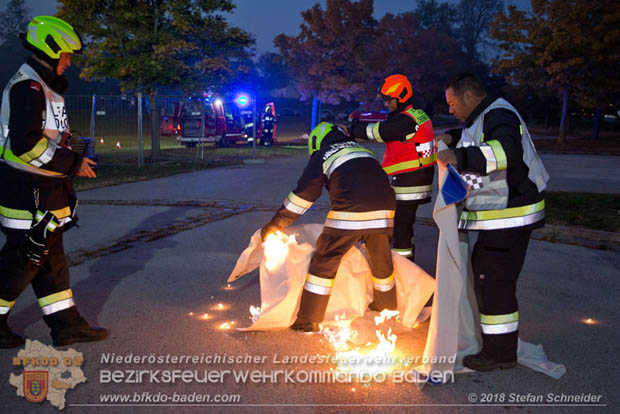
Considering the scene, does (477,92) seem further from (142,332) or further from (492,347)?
(142,332)

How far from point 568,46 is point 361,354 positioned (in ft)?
89.9

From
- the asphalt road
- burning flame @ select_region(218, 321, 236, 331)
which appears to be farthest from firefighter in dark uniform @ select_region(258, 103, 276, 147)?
burning flame @ select_region(218, 321, 236, 331)

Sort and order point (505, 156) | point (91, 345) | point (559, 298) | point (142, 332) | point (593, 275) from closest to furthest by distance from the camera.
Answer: point (505, 156) < point (91, 345) < point (142, 332) < point (559, 298) < point (593, 275)

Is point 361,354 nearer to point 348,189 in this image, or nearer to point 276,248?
point 276,248

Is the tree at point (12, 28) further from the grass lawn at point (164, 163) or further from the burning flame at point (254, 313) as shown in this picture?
the burning flame at point (254, 313)

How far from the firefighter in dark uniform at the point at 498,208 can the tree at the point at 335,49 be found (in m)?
28.9

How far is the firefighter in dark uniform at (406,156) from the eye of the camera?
4871mm

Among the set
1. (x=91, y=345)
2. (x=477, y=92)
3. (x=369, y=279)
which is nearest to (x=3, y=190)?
(x=91, y=345)

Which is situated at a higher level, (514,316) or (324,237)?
(324,237)

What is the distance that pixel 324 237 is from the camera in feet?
13.5

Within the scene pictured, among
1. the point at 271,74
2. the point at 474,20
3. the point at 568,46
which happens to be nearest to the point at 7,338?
the point at 568,46

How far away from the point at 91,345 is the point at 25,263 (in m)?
0.76

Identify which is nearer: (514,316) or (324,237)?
(514,316)

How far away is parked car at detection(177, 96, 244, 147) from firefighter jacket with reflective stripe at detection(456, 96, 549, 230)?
17.0 meters
